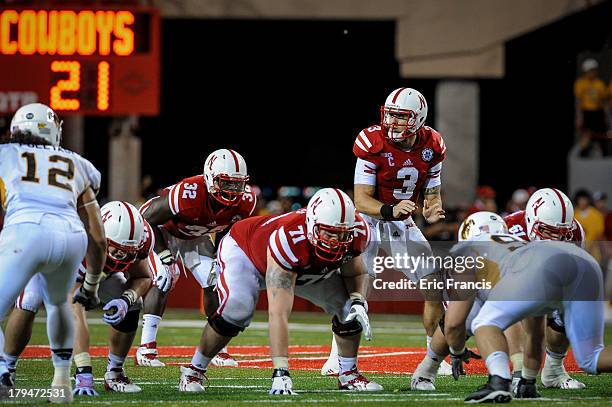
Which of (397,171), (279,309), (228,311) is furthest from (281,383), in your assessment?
(397,171)

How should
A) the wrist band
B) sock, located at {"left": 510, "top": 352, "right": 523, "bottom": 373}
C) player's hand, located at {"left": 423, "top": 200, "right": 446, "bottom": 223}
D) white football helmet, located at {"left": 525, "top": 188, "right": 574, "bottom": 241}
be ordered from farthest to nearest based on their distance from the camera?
player's hand, located at {"left": 423, "top": 200, "right": 446, "bottom": 223} < the wrist band < white football helmet, located at {"left": 525, "top": 188, "right": 574, "bottom": 241} < sock, located at {"left": 510, "top": 352, "right": 523, "bottom": 373}

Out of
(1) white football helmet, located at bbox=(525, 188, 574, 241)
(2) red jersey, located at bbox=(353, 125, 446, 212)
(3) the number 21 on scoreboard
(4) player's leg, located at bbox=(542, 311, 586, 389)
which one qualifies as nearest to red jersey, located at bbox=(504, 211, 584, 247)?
(1) white football helmet, located at bbox=(525, 188, 574, 241)

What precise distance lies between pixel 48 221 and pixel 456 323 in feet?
8.04

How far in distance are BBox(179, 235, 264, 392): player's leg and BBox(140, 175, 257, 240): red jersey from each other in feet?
7.18

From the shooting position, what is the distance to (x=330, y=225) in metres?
7.30

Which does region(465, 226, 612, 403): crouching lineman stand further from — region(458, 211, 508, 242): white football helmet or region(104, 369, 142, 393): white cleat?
region(104, 369, 142, 393): white cleat

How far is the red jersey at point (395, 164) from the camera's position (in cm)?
945

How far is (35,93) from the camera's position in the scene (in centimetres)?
1560

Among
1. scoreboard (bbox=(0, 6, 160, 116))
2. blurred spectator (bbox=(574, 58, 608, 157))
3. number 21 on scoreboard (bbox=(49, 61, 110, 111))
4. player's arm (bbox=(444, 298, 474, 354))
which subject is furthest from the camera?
blurred spectator (bbox=(574, 58, 608, 157))

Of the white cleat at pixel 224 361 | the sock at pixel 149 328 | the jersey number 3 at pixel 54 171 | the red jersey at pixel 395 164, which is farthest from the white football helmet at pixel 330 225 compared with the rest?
the sock at pixel 149 328

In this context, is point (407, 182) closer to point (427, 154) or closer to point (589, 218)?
point (427, 154)

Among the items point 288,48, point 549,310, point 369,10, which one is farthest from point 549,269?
point 288,48

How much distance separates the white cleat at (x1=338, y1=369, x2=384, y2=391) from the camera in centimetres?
786

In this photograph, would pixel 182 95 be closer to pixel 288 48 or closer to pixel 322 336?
pixel 288 48
